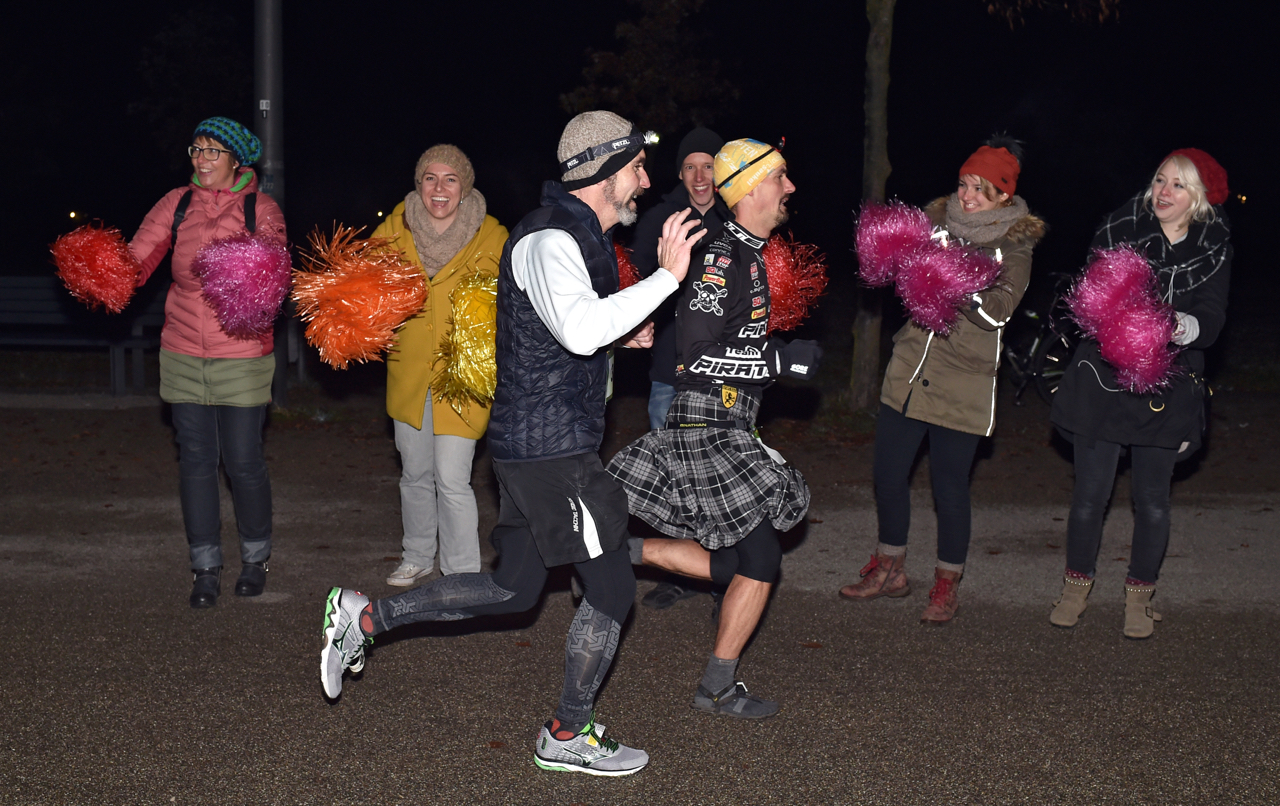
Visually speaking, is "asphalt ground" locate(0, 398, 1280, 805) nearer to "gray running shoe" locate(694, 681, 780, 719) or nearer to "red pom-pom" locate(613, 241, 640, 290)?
"gray running shoe" locate(694, 681, 780, 719)

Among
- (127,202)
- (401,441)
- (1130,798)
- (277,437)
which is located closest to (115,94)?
(127,202)

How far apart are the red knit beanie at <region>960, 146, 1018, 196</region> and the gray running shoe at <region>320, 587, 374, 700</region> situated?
311cm

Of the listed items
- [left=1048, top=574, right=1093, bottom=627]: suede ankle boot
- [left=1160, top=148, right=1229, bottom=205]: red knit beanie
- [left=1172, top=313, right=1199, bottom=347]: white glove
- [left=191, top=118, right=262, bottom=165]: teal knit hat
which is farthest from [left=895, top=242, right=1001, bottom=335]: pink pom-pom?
[left=191, top=118, right=262, bottom=165]: teal knit hat

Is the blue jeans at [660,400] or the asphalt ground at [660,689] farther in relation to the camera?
the blue jeans at [660,400]

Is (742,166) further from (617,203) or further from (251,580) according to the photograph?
(251,580)

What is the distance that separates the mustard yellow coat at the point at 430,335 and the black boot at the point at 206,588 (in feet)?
3.73

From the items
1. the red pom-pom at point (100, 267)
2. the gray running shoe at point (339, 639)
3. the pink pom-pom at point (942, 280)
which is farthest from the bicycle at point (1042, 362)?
the gray running shoe at point (339, 639)

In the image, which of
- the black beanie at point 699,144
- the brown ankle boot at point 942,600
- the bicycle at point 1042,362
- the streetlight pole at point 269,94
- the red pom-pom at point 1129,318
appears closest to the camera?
the red pom-pom at point 1129,318

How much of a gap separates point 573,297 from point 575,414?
466 millimetres

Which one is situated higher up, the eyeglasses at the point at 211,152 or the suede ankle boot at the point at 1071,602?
the eyeglasses at the point at 211,152

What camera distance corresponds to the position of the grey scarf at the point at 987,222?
17.3 ft

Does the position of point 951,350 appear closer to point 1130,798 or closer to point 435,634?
point 1130,798

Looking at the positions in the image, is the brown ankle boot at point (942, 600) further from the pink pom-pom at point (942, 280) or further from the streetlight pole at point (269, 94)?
the streetlight pole at point (269, 94)

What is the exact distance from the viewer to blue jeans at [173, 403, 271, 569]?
566 cm
